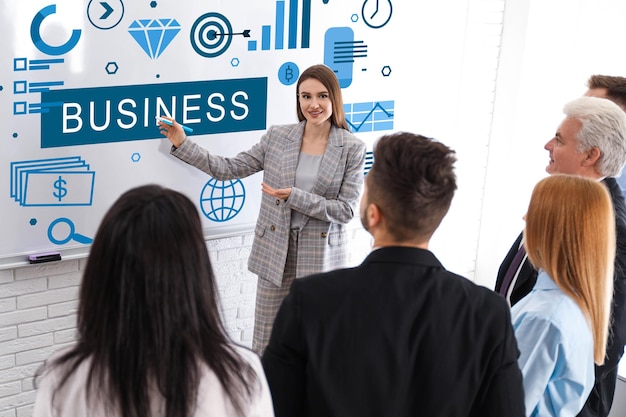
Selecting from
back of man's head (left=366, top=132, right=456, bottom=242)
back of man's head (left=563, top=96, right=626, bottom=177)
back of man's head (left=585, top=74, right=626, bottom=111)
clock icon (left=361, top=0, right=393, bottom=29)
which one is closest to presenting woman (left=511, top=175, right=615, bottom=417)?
back of man's head (left=366, top=132, right=456, bottom=242)

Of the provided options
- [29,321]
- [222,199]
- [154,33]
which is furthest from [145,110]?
[29,321]

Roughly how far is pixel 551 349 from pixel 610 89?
1.67 m

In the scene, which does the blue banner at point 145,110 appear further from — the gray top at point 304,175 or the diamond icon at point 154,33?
the gray top at point 304,175

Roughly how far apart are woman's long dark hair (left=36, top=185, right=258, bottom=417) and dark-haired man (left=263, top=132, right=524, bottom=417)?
0.93ft

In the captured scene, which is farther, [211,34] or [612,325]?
[211,34]

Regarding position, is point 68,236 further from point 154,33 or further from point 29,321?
point 154,33

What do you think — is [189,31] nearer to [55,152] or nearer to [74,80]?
[74,80]

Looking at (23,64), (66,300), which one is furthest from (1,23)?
(66,300)

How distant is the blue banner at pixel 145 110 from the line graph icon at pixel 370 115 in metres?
0.51

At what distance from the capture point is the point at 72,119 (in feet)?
10.2

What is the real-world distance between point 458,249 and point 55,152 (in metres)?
2.59

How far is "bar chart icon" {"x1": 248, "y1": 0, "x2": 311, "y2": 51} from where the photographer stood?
3566 mm

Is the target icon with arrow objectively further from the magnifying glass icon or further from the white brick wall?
the white brick wall

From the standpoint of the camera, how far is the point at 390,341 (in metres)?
1.59
